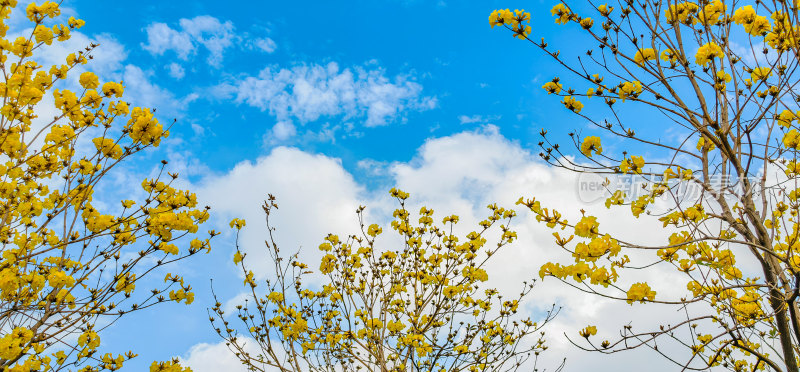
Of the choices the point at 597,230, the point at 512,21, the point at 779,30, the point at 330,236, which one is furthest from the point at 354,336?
the point at 779,30

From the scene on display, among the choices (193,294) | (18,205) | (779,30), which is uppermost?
(779,30)

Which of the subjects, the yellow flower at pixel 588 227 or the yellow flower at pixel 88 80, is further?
the yellow flower at pixel 88 80

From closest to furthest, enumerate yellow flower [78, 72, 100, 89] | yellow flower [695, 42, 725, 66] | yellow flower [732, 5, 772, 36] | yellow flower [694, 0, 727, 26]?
yellow flower [695, 42, 725, 66] < yellow flower [732, 5, 772, 36] < yellow flower [694, 0, 727, 26] < yellow flower [78, 72, 100, 89]

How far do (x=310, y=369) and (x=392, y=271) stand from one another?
151 centimetres

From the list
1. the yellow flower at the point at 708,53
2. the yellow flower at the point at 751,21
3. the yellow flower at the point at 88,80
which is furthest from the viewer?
the yellow flower at the point at 88,80

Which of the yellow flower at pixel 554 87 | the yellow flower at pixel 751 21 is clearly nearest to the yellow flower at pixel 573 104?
the yellow flower at pixel 554 87

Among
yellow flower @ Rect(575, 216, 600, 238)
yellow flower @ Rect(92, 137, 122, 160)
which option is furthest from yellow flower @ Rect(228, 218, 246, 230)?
yellow flower @ Rect(575, 216, 600, 238)

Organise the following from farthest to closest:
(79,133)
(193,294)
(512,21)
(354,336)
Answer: (354,336), (193,294), (79,133), (512,21)

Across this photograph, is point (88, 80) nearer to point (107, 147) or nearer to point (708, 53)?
point (107, 147)

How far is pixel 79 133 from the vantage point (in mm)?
3727

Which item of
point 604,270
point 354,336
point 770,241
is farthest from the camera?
point 354,336

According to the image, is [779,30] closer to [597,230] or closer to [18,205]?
[597,230]

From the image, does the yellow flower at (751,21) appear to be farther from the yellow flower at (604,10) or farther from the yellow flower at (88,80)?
the yellow flower at (88,80)

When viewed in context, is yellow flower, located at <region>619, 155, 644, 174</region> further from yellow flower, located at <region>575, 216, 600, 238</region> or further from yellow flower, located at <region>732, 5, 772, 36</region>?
yellow flower, located at <region>732, 5, 772, 36</region>
